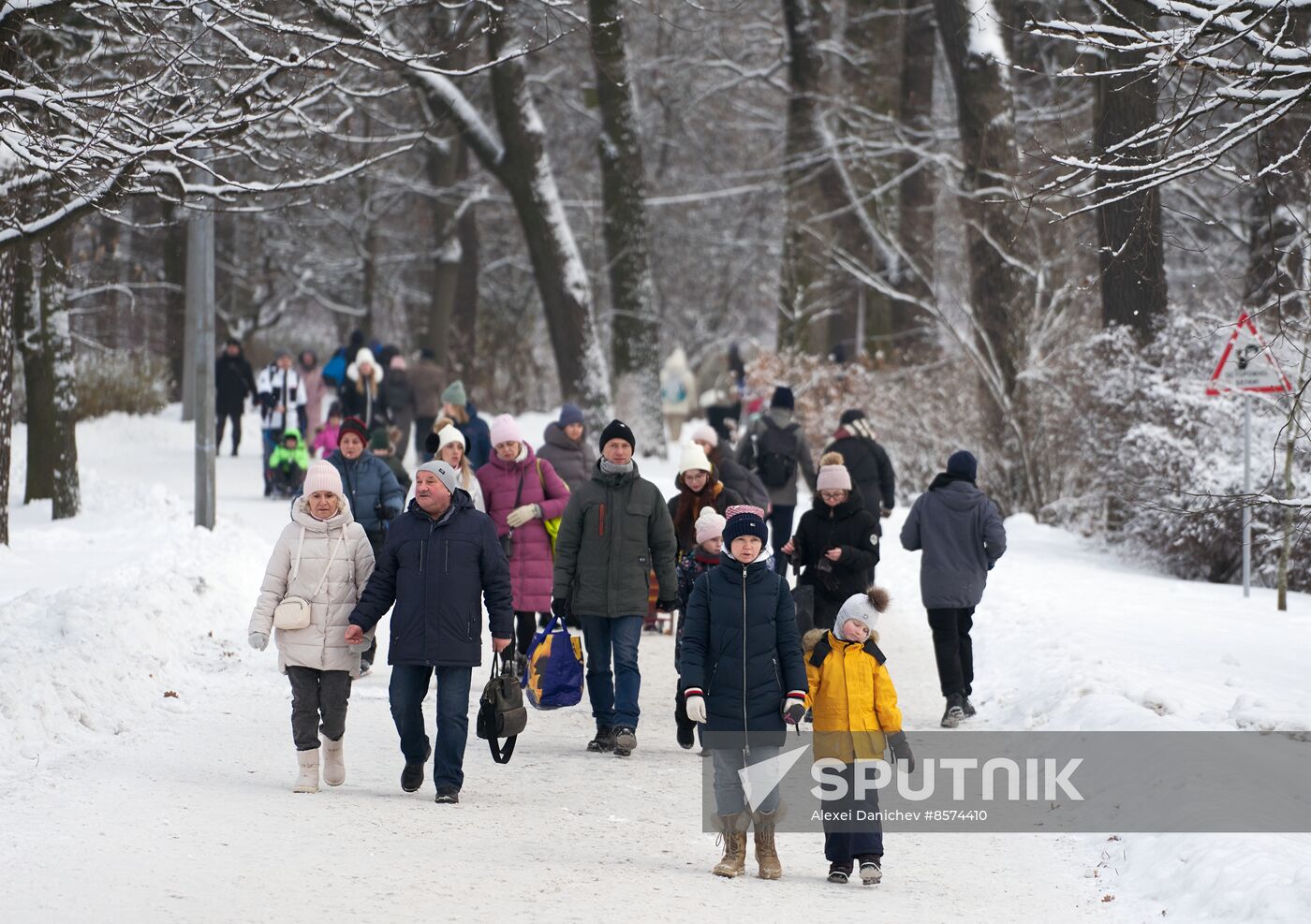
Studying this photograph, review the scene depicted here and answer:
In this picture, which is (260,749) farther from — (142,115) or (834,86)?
(834,86)

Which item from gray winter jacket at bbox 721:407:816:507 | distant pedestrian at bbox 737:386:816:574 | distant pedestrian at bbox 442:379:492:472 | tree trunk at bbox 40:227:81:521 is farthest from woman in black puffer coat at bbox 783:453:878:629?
tree trunk at bbox 40:227:81:521

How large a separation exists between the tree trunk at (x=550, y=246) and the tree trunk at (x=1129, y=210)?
945cm

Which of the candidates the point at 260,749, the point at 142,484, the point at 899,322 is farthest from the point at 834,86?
the point at 260,749

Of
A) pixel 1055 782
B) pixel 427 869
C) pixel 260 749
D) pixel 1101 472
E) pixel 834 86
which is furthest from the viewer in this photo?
pixel 834 86

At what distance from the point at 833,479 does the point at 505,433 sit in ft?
7.88

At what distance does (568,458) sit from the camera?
13.4m

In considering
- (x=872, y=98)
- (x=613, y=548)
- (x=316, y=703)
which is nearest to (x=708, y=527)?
(x=613, y=548)

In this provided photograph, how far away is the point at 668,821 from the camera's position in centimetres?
838

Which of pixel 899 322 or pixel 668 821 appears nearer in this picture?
pixel 668 821

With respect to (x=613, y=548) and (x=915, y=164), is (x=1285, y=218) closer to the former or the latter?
(x=613, y=548)

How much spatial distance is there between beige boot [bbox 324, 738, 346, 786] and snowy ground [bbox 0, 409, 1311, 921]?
85 millimetres

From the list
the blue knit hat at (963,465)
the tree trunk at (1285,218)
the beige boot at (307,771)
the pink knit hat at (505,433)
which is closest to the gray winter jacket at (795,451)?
the tree trunk at (1285,218)

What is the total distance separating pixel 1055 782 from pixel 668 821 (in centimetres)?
217

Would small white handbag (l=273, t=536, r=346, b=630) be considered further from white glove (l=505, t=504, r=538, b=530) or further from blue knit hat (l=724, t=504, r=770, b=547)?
white glove (l=505, t=504, r=538, b=530)
